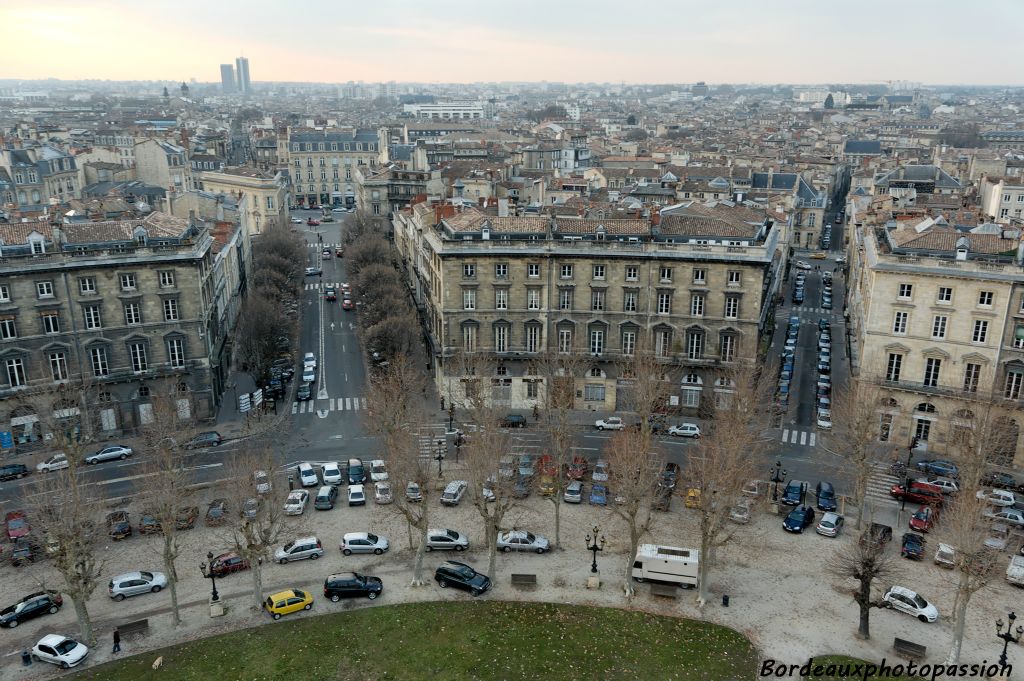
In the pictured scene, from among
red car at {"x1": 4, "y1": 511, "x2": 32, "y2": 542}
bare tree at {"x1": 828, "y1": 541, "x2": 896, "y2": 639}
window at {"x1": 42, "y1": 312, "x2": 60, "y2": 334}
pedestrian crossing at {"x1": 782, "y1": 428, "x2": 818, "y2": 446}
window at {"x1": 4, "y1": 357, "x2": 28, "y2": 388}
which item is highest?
window at {"x1": 42, "y1": 312, "x2": 60, "y2": 334}

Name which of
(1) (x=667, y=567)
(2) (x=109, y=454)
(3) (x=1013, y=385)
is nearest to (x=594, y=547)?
(1) (x=667, y=567)

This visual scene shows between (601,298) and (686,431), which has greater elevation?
(601,298)

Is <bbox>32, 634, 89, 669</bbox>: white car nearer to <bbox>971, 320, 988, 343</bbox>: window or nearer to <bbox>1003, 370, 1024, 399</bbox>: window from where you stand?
<bbox>971, 320, 988, 343</bbox>: window

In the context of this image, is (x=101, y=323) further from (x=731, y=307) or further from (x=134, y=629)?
(x=731, y=307)

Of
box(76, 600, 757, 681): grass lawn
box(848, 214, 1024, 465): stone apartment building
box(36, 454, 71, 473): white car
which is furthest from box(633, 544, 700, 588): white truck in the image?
box(36, 454, 71, 473): white car

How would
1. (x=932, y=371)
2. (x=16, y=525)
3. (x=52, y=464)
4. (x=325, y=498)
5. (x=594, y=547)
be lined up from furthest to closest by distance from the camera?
(x=932, y=371)
(x=52, y=464)
(x=325, y=498)
(x=16, y=525)
(x=594, y=547)
